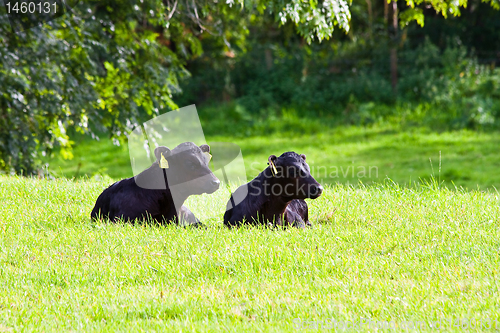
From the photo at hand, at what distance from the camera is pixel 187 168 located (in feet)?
20.2

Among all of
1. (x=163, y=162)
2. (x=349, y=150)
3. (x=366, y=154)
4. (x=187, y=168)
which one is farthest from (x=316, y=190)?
(x=349, y=150)

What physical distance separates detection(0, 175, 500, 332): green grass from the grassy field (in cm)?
686

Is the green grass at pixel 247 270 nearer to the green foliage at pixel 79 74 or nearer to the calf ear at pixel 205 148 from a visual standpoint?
the calf ear at pixel 205 148

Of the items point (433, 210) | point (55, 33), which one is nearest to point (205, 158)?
point (433, 210)

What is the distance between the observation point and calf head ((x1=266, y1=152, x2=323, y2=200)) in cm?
597

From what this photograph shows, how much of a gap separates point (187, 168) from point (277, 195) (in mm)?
1111

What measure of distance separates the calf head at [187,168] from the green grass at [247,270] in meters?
0.52

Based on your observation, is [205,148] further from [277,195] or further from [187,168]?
[277,195]

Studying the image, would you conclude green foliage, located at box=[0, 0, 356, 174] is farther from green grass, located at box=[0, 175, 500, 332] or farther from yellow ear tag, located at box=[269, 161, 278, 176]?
yellow ear tag, located at box=[269, 161, 278, 176]

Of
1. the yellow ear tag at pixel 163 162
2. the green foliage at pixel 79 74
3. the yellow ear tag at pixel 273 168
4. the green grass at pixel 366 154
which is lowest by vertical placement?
the green grass at pixel 366 154

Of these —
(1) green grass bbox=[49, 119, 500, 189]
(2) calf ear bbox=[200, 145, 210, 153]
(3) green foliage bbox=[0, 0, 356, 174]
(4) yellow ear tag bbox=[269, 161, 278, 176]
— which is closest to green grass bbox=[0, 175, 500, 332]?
(4) yellow ear tag bbox=[269, 161, 278, 176]

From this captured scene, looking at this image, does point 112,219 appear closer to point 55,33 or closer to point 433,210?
point 433,210

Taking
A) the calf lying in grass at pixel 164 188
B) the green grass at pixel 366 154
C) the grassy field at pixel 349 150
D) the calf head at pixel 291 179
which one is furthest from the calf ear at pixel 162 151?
the grassy field at pixel 349 150

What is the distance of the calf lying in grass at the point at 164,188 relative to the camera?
612 centimetres
